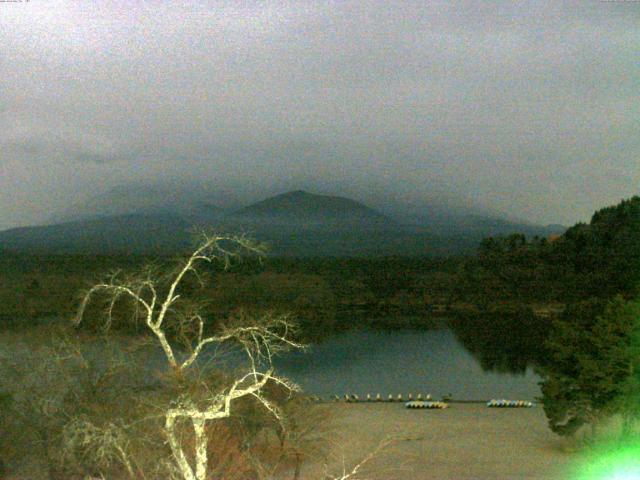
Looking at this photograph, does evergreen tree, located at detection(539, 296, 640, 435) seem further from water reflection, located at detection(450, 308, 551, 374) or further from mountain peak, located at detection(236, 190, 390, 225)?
mountain peak, located at detection(236, 190, 390, 225)

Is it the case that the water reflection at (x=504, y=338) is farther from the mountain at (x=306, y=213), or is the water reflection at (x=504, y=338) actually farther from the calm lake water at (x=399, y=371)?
the mountain at (x=306, y=213)

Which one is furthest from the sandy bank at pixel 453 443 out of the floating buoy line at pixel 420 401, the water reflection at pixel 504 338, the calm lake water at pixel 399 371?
the water reflection at pixel 504 338

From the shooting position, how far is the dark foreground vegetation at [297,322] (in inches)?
350

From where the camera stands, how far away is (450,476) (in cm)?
1177

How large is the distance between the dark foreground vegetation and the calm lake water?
1907 millimetres

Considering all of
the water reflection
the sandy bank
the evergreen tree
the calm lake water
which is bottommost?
the water reflection

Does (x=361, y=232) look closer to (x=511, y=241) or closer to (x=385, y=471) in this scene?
(x=511, y=241)

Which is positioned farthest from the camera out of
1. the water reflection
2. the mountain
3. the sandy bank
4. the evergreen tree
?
the mountain

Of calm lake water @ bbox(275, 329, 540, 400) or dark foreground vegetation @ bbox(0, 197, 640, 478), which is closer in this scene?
dark foreground vegetation @ bbox(0, 197, 640, 478)

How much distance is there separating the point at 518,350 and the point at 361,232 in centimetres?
9841

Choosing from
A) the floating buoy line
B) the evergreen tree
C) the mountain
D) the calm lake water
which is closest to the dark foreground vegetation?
the evergreen tree

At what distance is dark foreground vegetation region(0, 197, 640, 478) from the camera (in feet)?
29.2

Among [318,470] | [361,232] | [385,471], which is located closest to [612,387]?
[385,471]

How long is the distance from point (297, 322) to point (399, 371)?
5.63 meters
